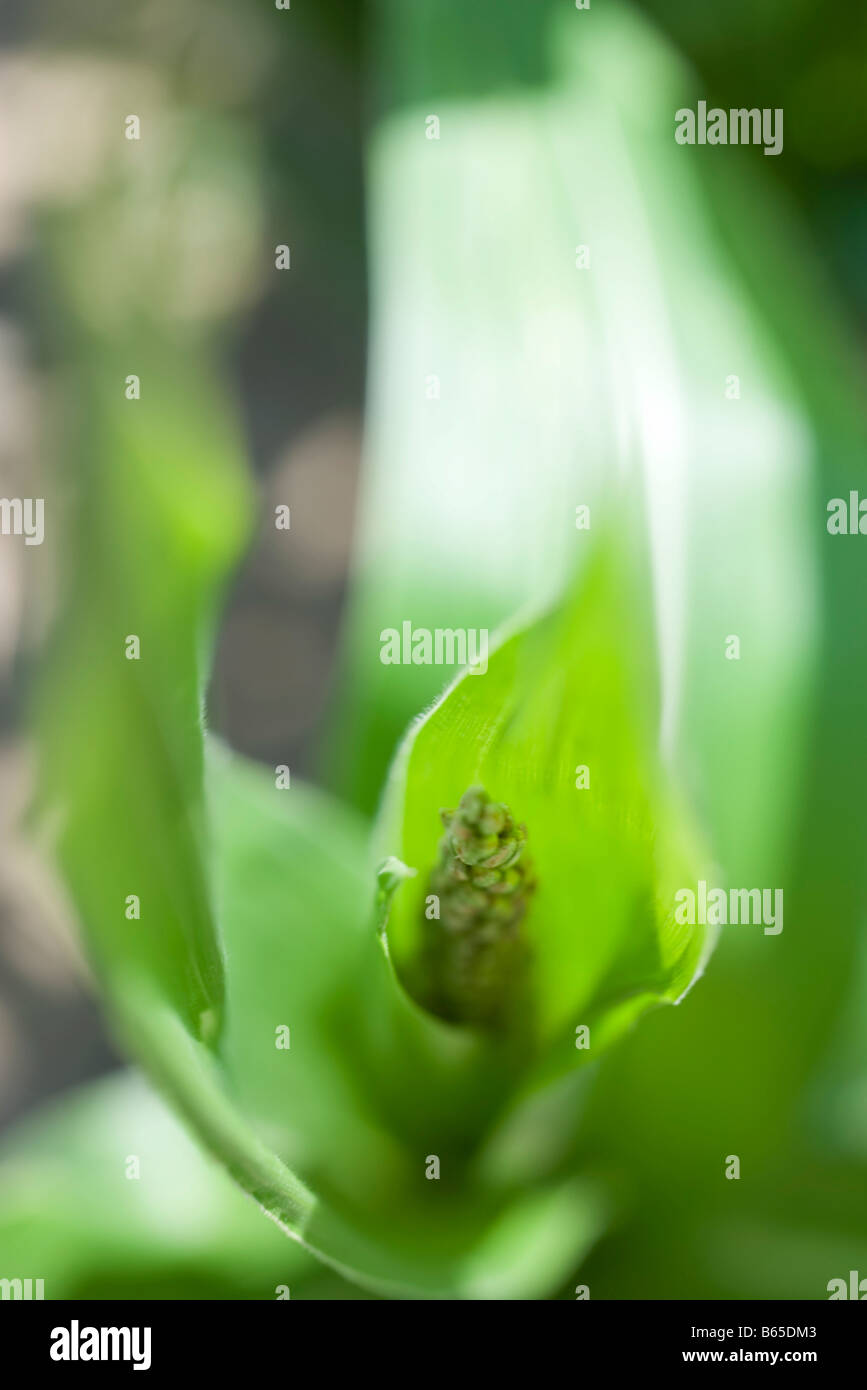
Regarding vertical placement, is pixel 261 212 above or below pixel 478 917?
above

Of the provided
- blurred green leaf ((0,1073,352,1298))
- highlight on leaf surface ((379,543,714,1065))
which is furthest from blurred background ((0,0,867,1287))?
highlight on leaf surface ((379,543,714,1065))

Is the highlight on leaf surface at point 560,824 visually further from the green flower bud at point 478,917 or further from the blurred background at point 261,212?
the blurred background at point 261,212

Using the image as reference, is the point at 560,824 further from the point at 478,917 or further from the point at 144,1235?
the point at 144,1235

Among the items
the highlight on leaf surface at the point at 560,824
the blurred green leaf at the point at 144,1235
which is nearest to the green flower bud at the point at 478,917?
the highlight on leaf surface at the point at 560,824

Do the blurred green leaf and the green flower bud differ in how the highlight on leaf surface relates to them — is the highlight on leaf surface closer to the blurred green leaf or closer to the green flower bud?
the green flower bud

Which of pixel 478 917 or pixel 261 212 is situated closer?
pixel 478 917

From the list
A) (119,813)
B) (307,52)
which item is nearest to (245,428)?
(307,52)

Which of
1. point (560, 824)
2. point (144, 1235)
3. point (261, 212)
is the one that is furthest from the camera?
point (261, 212)


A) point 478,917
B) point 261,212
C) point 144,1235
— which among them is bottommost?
point 144,1235

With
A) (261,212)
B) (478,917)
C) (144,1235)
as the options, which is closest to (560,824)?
(478,917)
